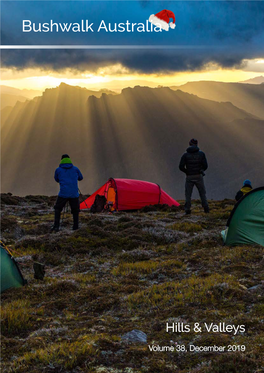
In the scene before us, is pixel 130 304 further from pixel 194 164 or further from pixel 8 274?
pixel 194 164

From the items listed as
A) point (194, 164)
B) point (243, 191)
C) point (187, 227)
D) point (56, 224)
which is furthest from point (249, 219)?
point (56, 224)

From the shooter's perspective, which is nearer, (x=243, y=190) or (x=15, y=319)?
(x=15, y=319)

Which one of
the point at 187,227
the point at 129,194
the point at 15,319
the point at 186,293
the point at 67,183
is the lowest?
the point at 15,319

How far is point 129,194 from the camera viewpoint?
1035 inches

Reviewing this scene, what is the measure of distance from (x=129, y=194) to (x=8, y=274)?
54.2 feet

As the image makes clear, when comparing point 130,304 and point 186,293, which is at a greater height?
point 186,293

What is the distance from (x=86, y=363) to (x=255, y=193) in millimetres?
8816

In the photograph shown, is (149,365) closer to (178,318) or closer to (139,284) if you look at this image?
(178,318)

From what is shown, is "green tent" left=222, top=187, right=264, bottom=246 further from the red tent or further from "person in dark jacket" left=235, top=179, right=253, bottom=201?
the red tent

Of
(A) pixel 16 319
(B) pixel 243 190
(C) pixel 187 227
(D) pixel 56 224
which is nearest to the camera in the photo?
(A) pixel 16 319

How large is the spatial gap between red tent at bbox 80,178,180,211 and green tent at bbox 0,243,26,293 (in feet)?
50.8

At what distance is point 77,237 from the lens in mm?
15805

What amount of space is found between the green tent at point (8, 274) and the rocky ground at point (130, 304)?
0.90 feet

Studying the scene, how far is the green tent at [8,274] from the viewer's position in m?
10.1
